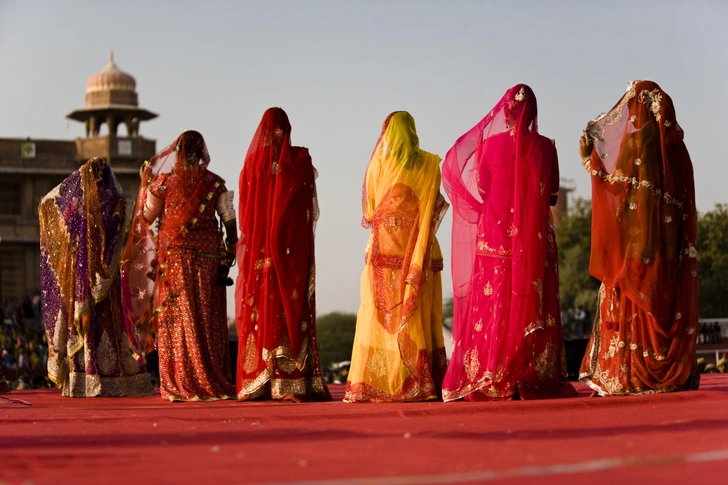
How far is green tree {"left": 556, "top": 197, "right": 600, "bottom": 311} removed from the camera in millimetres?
44281

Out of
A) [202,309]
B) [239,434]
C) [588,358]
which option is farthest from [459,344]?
[239,434]

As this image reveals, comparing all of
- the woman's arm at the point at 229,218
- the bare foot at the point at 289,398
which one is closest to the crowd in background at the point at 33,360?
the woman's arm at the point at 229,218

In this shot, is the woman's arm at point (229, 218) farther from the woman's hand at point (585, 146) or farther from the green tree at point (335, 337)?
the green tree at point (335, 337)

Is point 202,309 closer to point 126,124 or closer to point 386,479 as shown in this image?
point 386,479

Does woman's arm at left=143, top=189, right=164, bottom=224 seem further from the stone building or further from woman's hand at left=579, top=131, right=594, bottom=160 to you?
the stone building

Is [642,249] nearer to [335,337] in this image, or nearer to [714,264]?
[714,264]

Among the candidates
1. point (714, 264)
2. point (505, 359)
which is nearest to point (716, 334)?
point (505, 359)

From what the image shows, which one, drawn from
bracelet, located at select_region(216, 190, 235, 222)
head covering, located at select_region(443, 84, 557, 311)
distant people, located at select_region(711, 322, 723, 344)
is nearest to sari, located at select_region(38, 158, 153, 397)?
bracelet, located at select_region(216, 190, 235, 222)

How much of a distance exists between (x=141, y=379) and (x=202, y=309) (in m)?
1.58

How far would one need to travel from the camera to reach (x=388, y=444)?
489cm

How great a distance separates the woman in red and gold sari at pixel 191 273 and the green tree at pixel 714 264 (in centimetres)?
3072

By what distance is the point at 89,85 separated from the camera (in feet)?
161

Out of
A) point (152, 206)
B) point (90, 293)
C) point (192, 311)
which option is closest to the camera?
point (192, 311)

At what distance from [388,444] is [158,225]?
4882 mm
